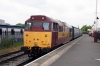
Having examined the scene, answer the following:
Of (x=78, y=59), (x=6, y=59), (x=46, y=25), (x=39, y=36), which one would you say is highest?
(x=46, y=25)

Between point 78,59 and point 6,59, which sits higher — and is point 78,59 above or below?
above

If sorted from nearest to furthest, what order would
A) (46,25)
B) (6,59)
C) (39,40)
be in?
1. (6,59)
2. (39,40)
3. (46,25)

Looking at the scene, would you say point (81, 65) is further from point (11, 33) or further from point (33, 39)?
point (11, 33)

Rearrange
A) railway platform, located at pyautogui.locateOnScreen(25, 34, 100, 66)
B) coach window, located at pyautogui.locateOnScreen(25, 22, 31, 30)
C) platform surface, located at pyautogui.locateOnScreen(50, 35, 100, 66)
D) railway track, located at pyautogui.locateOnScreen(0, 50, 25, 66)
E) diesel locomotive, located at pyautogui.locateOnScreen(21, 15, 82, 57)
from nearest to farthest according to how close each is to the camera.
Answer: railway platform, located at pyautogui.locateOnScreen(25, 34, 100, 66) → platform surface, located at pyautogui.locateOnScreen(50, 35, 100, 66) → railway track, located at pyautogui.locateOnScreen(0, 50, 25, 66) → diesel locomotive, located at pyautogui.locateOnScreen(21, 15, 82, 57) → coach window, located at pyautogui.locateOnScreen(25, 22, 31, 30)

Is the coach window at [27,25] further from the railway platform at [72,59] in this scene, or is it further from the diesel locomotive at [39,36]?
the railway platform at [72,59]

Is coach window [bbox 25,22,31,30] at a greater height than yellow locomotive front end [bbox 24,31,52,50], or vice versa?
coach window [bbox 25,22,31,30]

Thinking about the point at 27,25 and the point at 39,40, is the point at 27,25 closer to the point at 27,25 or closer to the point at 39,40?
the point at 27,25

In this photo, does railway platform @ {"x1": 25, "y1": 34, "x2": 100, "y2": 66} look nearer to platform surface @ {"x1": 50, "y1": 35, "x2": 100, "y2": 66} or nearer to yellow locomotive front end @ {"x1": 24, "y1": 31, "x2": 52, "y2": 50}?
platform surface @ {"x1": 50, "y1": 35, "x2": 100, "y2": 66}

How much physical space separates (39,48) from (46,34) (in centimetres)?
121

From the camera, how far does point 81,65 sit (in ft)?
33.1

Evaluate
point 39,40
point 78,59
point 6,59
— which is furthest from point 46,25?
point 78,59

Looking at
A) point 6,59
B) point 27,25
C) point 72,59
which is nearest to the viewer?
point 72,59

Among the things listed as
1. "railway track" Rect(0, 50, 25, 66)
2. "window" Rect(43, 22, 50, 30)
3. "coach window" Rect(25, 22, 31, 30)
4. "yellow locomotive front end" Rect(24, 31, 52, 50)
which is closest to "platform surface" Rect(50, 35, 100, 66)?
"yellow locomotive front end" Rect(24, 31, 52, 50)

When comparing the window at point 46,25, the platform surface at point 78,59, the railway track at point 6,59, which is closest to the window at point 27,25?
the window at point 46,25
